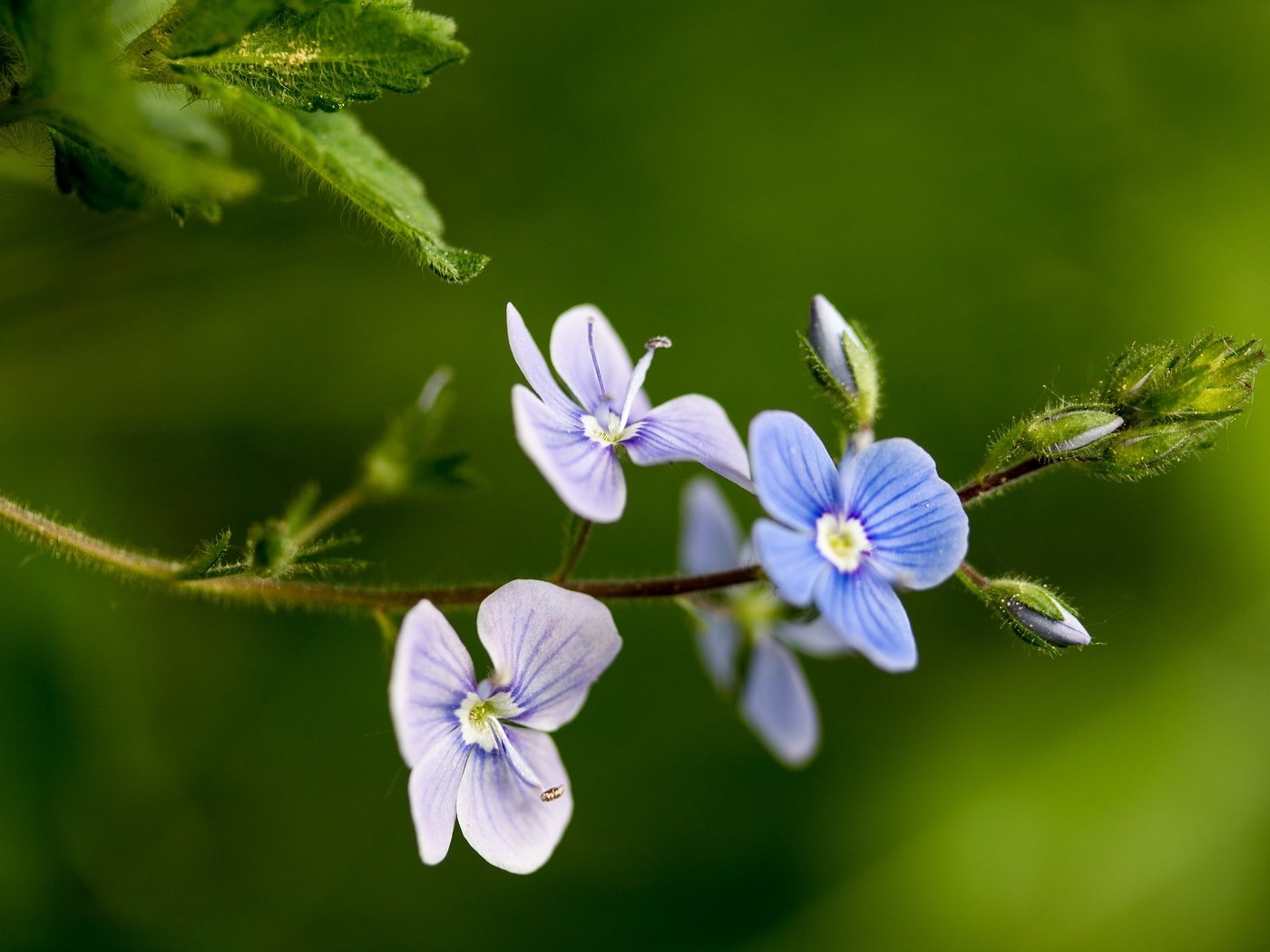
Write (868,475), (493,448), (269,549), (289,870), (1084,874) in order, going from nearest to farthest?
(269,549), (868,475), (289,870), (493,448), (1084,874)

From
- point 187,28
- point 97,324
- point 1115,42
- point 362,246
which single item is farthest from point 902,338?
point 187,28

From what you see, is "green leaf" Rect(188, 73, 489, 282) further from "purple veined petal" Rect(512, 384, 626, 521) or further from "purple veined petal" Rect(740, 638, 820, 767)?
"purple veined petal" Rect(740, 638, 820, 767)

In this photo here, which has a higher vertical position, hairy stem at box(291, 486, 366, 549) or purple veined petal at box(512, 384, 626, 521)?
purple veined petal at box(512, 384, 626, 521)

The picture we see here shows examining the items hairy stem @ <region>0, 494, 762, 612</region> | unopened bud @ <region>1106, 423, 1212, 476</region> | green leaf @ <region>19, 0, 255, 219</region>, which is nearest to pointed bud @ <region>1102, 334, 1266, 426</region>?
unopened bud @ <region>1106, 423, 1212, 476</region>

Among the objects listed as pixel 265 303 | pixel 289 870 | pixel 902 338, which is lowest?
pixel 289 870

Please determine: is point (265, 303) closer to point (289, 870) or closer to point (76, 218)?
point (76, 218)

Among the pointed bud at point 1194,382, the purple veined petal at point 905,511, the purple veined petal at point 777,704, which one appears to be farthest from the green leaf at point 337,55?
the purple veined petal at point 777,704

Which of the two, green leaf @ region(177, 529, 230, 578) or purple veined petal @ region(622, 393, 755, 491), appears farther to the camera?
purple veined petal @ region(622, 393, 755, 491)
